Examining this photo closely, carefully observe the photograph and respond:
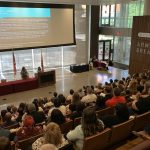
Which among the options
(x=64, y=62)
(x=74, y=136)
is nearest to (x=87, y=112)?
(x=74, y=136)

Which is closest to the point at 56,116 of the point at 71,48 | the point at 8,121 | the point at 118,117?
the point at 118,117

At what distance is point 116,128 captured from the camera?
9.56ft

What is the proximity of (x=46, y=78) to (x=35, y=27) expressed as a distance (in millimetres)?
2598

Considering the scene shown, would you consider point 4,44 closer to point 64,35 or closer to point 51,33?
point 51,33

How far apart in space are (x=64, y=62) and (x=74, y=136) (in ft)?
33.2

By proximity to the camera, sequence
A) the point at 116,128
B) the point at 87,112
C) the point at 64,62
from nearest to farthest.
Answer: the point at 87,112, the point at 116,128, the point at 64,62

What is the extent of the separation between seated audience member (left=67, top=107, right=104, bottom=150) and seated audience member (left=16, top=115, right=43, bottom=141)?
0.76 meters

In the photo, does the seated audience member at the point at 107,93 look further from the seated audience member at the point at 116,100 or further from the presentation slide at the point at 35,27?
the presentation slide at the point at 35,27

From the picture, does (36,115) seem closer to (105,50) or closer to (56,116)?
(56,116)

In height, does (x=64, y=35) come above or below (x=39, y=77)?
above

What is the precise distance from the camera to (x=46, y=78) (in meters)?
9.02

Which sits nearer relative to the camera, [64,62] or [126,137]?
[126,137]

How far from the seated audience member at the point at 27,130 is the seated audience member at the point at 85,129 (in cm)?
76

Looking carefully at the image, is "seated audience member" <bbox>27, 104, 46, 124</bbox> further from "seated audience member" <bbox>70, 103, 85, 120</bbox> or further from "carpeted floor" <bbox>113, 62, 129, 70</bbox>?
"carpeted floor" <bbox>113, 62, 129, 70</bbox>
